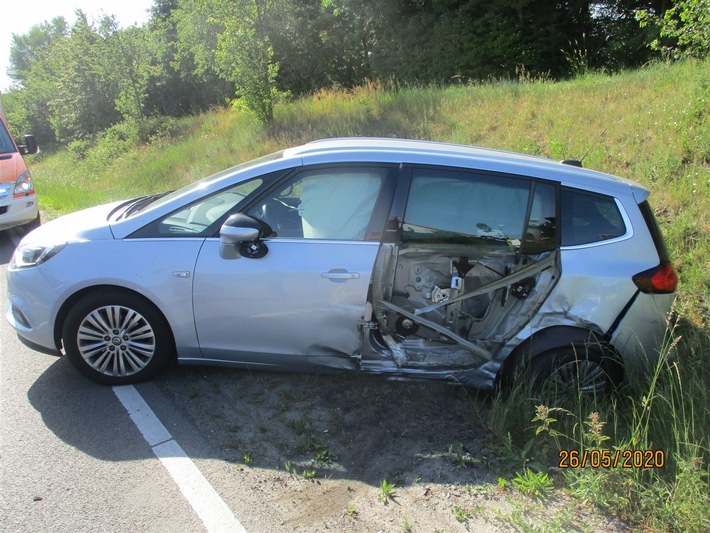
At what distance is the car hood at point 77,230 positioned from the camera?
4109 millimetres

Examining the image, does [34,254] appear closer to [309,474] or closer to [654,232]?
[309,474]

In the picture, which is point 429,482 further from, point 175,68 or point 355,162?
point 175,68

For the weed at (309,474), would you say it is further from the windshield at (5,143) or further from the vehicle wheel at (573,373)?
the windshield at (5,143)

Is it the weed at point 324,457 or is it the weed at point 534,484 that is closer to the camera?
the weed at point 534,484

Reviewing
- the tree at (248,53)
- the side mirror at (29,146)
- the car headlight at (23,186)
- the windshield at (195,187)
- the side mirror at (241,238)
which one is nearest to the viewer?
the side mirror at (241,238)

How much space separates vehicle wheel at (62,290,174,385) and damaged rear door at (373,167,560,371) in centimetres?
164

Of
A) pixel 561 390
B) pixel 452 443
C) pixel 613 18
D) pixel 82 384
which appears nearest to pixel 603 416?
pixel 561 390

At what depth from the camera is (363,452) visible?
11.3ft

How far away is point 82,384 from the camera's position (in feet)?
13.9

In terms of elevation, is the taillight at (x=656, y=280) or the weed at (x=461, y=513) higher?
the taillight at (x=656, y=280)

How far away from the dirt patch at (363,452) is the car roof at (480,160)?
5.38 feet

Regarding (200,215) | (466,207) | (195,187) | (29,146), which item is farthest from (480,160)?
(29,146)

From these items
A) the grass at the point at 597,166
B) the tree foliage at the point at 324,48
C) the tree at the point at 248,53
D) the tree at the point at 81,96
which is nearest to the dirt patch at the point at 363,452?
the grass at the point at 597,166

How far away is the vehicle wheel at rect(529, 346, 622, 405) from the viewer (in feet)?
12.3
